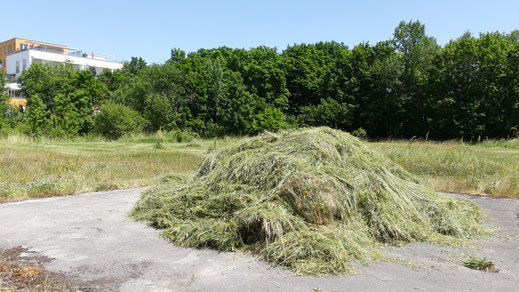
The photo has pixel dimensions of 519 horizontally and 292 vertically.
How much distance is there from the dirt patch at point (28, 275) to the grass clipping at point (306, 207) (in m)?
1.63

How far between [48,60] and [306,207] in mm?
73014

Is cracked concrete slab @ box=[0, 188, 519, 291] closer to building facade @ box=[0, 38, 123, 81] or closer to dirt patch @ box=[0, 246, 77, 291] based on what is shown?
dirt patch @ box=[0, 246, 77, 291]

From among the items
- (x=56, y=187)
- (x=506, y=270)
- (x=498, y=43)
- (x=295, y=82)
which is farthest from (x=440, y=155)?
(x=295, y=82)

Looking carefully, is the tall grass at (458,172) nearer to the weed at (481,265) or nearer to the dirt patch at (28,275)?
the weed at (481,265)

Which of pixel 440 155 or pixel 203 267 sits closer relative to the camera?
pixel 203 267

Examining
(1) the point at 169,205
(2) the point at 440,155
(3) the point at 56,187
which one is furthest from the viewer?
(2) the point at 440,155

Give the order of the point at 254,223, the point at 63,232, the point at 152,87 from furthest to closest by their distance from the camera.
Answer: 1. the point at 152,87
2. the point at 63,232
3. the point at 254,223

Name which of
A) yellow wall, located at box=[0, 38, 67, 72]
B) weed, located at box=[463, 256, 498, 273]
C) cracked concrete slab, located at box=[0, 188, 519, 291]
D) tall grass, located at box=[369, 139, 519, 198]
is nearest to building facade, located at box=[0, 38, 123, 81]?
yellow wall, located at box=[0, 38, 67, 72]

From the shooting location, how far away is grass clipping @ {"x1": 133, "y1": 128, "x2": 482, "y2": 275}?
191 inches

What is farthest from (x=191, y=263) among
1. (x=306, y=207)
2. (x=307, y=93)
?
(x=307, y=93)

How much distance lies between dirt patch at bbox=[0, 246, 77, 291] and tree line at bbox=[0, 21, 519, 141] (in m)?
27.8

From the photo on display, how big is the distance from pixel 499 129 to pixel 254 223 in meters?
34.9

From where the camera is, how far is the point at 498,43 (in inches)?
1363

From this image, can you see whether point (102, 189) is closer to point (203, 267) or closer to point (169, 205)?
point (169, 205)
